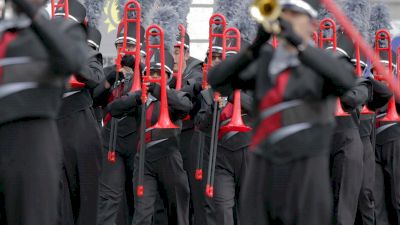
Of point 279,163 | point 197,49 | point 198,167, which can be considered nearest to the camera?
point 279,163

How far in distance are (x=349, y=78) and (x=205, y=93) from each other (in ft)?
17.1

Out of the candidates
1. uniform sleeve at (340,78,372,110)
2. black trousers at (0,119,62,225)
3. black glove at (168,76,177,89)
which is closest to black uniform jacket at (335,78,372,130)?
uniform sleeve at (340,78,372,110)

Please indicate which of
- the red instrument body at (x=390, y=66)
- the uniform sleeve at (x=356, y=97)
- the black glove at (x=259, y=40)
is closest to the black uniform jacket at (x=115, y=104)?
the uniform sleeve at (x=356, y=97)

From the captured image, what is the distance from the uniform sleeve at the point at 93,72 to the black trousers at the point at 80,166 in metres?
0.37

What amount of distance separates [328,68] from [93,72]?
409 centimetres

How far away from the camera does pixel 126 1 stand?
511 inches

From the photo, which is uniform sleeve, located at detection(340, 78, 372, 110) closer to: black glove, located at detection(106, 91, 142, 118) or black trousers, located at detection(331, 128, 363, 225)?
black trousers, located at detection(331, 128, 363, 225)

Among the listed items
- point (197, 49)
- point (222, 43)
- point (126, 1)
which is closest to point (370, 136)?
point (222, 43)

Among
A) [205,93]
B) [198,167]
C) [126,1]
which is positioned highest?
[126,1]

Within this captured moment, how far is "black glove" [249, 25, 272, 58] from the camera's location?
6.79 meters

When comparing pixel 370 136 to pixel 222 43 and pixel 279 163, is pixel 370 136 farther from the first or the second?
pixel 279 163

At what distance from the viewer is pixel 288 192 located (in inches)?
260

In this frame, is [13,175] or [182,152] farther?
[182,152]

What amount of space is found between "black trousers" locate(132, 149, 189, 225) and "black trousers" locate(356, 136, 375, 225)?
1898 mm
